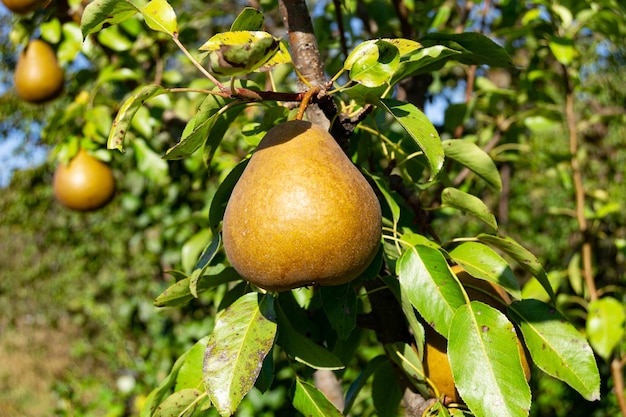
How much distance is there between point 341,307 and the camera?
0.90 m

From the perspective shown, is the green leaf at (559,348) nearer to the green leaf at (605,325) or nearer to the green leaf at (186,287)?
the green leaf at (186,287)

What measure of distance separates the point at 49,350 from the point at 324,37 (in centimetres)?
683

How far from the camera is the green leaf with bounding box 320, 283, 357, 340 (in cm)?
89

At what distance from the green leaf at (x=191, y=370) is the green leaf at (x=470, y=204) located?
1.40 ft

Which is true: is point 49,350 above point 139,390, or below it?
below

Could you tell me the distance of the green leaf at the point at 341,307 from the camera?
89cm

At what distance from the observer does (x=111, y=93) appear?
9.28ft

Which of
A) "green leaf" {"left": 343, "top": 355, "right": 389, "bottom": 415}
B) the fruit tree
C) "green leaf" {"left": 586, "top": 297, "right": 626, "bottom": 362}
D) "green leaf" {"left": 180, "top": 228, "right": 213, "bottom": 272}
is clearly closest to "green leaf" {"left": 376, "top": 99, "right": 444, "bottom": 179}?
the fruit tree

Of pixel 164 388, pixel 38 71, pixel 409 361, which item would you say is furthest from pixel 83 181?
pixel 409 361

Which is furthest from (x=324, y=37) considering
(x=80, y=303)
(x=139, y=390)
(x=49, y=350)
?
(x=49, y=350)

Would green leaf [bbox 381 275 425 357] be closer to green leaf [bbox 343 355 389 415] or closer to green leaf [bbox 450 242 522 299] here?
green leaf [bbox 450 242 522 299]

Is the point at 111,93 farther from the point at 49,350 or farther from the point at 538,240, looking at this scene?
the point at 49,350

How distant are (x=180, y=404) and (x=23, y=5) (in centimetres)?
158

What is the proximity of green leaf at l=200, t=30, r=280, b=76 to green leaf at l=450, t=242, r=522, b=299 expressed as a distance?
0.40 metres
